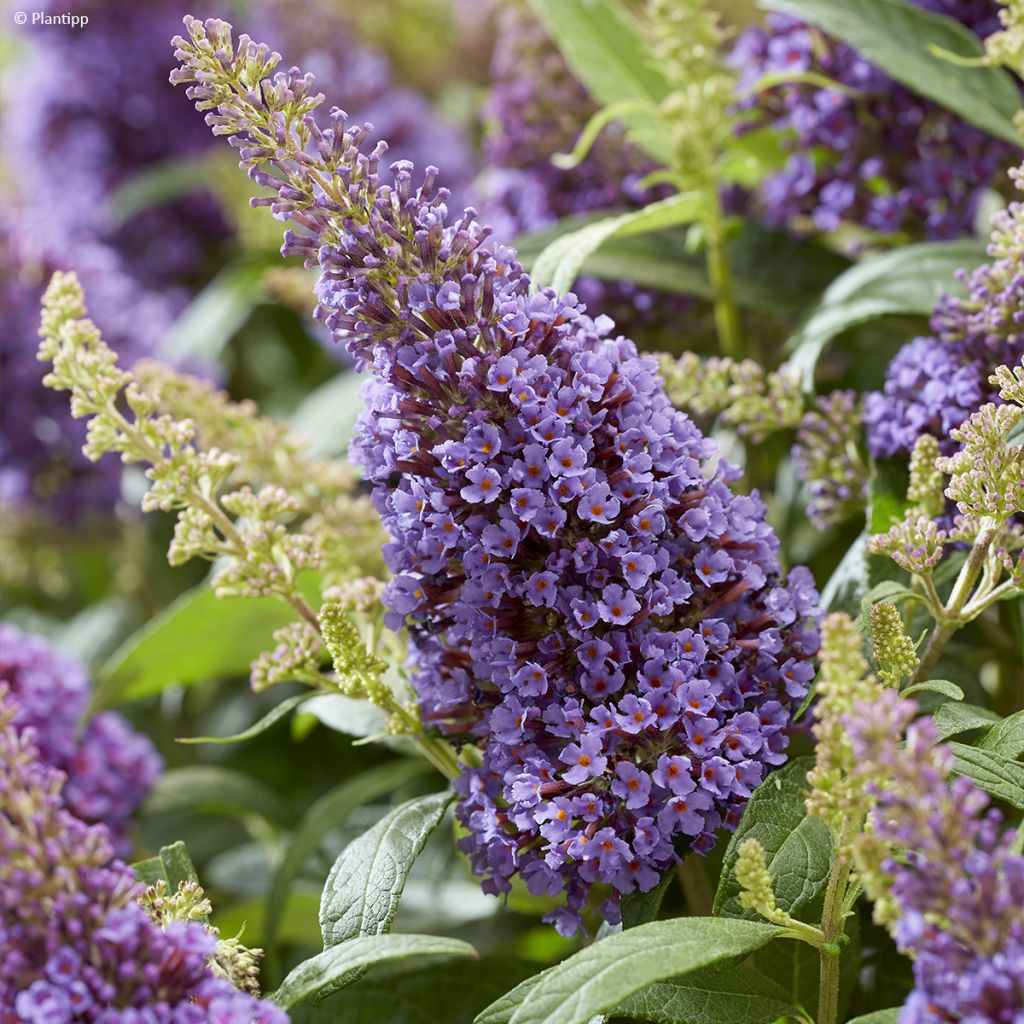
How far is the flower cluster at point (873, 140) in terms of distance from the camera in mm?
1061

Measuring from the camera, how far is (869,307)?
97cm

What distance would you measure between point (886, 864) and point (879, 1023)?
113mm

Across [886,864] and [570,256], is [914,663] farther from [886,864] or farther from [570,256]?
[570,256]

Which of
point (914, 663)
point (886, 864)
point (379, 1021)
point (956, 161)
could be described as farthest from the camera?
point (956, 161)

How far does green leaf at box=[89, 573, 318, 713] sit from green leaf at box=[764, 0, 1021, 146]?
65cm

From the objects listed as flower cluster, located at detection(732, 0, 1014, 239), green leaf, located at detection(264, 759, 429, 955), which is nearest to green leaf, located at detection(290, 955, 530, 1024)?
green leaf, located at detection(264, 759, 429, 955)

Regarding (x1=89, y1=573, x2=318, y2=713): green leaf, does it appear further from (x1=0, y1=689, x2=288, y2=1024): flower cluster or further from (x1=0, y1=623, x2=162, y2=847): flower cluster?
(x1=0, y1=689, x2=288, y2=1024): flower cluster

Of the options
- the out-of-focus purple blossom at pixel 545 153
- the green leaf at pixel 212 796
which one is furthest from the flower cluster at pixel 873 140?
the green leaf at pixel 212 796

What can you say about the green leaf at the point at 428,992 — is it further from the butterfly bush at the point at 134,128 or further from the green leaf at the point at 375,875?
the butterfly bush at the point at 134,128

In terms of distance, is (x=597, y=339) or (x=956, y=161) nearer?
(x=597, y=339)

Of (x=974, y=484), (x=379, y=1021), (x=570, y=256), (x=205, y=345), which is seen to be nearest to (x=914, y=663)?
(x=974, y=484)

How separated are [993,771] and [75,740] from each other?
82 centimetres

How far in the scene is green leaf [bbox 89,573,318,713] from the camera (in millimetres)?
1086

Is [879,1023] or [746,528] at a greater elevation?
[746,528]
